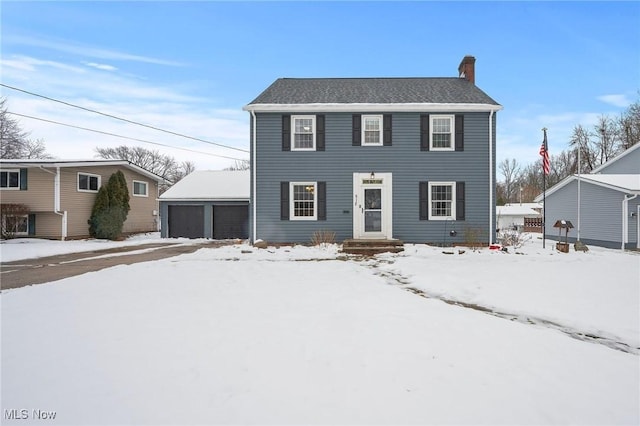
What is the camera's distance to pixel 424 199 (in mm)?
13430

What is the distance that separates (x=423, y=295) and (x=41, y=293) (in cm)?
728

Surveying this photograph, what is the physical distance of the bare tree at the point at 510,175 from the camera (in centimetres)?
5809

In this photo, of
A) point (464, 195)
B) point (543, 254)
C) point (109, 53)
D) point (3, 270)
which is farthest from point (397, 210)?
point (109, 53)

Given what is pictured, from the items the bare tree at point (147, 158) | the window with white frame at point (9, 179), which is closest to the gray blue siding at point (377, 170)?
the window with white frame at point (9, 179)

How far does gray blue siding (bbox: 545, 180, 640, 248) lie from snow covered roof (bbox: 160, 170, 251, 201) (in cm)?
1887

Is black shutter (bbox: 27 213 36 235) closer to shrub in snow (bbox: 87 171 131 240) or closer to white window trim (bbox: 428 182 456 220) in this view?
shrub in snow (bbox: 87 171 131 240)

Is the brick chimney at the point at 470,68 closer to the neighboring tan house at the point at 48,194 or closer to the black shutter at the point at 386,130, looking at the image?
the black shutter at the point at 386,130

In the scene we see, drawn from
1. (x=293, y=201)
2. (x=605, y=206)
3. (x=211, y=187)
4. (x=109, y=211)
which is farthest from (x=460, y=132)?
(x=109, y=211)

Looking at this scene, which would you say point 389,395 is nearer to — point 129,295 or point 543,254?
point 129,295

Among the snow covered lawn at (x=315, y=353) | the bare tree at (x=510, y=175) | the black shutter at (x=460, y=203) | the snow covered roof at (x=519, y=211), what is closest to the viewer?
the snow covered lawn at (x=315, y=353)

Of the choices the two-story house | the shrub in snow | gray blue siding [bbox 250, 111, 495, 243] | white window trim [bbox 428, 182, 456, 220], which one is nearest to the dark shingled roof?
the two-story house

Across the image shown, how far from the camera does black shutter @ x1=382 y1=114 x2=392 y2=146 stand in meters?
13.5

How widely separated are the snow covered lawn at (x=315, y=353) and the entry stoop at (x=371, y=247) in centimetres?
473

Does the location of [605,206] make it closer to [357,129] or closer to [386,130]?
[386,130]
